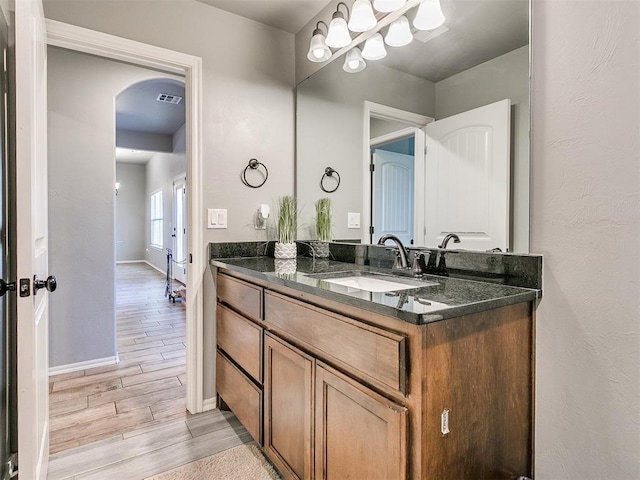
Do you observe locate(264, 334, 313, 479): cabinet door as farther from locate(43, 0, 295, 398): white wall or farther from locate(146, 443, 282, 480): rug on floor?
Answer: locate(43, 0, 295, 398): white wall

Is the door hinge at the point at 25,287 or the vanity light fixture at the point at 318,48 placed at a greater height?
the vanity light fixture at the point at 318,48

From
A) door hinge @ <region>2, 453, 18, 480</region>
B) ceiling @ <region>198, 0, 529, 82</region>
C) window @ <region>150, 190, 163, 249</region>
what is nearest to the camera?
ceiling @ <region>198, 0, 529, 82</region>

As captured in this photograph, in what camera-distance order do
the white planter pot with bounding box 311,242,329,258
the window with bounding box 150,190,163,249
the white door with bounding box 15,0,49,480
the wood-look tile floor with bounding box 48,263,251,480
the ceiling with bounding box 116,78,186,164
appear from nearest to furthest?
the white door with bounding box 15,0,49,480 → the wood-look tile floor with bounding box 48,263,251,480 → the white planter pot with bounding box 311,242,329,258 → the ceiling with bounding box 116,78,186,164 → the window with bounding box 150,190,163,249

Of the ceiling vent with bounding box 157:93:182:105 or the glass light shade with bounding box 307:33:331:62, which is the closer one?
the glass light shade with bounding box 307:33:331:62

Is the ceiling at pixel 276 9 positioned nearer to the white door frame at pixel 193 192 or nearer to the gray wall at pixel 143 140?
the white door frame at pixel 193 192

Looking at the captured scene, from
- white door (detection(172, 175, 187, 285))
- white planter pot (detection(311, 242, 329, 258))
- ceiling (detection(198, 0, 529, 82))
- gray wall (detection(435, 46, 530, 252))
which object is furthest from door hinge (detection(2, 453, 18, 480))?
white door (detection(172, 175, 187, 285))

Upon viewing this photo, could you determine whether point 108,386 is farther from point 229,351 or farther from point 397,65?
point 397,65

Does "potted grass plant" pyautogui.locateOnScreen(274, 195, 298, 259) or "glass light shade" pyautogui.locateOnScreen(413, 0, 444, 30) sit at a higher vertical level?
"glass light shade" pyautogui.locateOnScreen(413, 0, 444, 30)

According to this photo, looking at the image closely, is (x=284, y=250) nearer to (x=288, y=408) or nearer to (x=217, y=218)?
(x=217, y=218)

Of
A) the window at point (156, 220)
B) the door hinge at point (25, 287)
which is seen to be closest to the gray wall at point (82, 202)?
the door hinge at point (25, 287)

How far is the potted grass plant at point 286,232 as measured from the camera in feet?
7.07

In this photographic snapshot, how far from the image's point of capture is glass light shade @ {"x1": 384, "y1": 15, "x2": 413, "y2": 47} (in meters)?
1.70

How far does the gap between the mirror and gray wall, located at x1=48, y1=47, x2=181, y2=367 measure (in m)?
1.61

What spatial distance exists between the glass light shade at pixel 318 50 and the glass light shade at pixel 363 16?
0.28m
